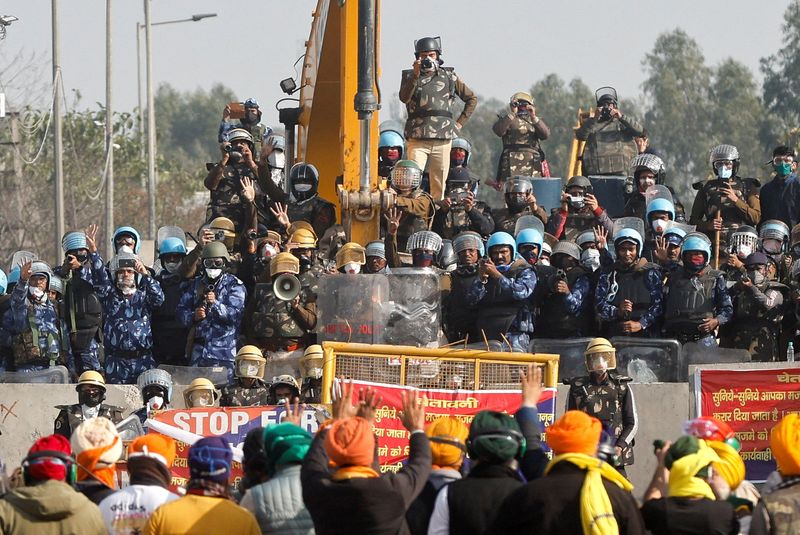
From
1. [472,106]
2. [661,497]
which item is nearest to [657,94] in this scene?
[472,106]

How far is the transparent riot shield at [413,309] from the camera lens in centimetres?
1769

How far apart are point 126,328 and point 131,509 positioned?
8.56 meters

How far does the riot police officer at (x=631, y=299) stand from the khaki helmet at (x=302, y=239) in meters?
3.24

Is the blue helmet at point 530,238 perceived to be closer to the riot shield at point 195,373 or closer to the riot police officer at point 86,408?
the riot shield at point 195,373

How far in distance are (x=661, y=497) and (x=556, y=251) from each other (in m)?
9.49

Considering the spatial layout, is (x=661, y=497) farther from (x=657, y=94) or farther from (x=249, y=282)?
(x=657, y=94)

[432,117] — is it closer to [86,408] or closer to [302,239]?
[302,239]

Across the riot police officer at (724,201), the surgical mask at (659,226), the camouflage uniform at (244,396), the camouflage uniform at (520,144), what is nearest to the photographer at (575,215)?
the surgical mask at (659,226)

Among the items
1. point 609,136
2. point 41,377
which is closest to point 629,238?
point 41,377

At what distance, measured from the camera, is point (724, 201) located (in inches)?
842

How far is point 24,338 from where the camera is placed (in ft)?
59.5

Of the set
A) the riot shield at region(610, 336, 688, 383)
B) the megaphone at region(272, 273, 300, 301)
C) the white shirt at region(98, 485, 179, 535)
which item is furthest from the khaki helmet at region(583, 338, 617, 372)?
the white shirt at region(98, 485, 179, 535)

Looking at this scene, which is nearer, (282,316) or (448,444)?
(448,444)

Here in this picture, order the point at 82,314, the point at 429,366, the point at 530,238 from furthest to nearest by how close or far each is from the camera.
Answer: the point at 530,238 → the point at 82,314 → the point at 429,366
